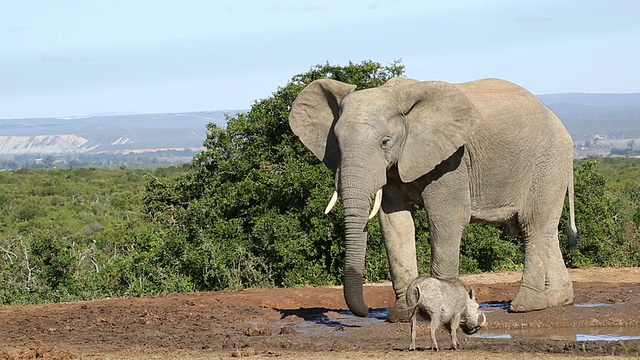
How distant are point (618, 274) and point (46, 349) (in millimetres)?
11662

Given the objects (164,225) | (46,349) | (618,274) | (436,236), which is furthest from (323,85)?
(164,225)

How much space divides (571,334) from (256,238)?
8447 mm

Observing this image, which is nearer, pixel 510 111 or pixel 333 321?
pixel 510 111

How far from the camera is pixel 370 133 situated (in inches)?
462

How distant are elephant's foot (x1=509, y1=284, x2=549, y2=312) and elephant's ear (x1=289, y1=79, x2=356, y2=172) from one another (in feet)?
9.79

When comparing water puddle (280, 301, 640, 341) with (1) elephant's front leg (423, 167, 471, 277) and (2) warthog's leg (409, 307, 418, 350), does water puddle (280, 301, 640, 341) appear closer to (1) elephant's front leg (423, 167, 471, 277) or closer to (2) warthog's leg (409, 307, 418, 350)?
(1) elephant's front leg (423, 167, 471, 277)

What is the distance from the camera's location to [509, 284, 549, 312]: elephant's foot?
1345cm

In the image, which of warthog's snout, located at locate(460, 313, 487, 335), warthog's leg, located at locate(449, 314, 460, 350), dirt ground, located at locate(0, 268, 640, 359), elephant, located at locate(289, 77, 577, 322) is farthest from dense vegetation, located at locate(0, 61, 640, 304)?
warthog's leg, located at locate(449, 314, 460, 350)

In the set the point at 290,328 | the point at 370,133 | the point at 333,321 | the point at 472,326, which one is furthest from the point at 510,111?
the point at 290,328

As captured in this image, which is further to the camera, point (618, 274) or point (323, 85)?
point (618, 274)

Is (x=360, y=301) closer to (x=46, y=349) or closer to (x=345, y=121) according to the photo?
(x=345, y=121)

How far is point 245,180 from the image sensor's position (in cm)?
2045

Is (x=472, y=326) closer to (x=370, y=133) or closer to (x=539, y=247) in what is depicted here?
(x=370, y=133)

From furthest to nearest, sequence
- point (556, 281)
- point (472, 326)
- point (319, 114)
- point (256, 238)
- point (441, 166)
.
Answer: point (256, 238) → point (556, 281) → point (319, 114) → point (441, 166) → point (472, 326)
